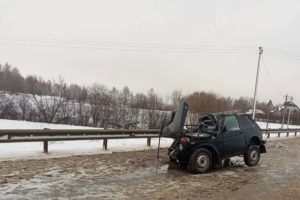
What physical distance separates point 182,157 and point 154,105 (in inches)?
2450

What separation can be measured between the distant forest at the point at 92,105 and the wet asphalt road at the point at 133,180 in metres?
40.9

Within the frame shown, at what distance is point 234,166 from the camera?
13.0 m

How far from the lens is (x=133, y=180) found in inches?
395

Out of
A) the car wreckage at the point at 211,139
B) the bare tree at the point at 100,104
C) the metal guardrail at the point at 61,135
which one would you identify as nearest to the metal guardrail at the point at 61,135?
the metal guardrail at the point at 61,135

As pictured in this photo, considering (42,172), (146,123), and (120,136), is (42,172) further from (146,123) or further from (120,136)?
(146,123)

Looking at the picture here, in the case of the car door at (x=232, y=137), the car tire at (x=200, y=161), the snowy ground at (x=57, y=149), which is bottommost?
the snowy ground at (x=57, y=149)

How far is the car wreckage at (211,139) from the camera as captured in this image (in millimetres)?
11672

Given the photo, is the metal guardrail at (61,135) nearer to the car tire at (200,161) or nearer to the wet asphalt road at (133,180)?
the wet asphalt road at (133,180)

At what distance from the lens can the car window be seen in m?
12.5

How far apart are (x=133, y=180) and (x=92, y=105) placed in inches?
2458

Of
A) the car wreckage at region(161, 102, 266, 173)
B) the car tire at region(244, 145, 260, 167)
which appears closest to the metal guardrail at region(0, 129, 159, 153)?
the car wreckage at region(161, 102, 266, 173)

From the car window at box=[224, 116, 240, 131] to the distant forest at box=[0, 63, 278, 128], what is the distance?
40.3m

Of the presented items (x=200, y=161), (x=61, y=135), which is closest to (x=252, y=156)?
(x=200, y=161)

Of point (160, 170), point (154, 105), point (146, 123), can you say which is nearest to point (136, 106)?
point (154, 105)
